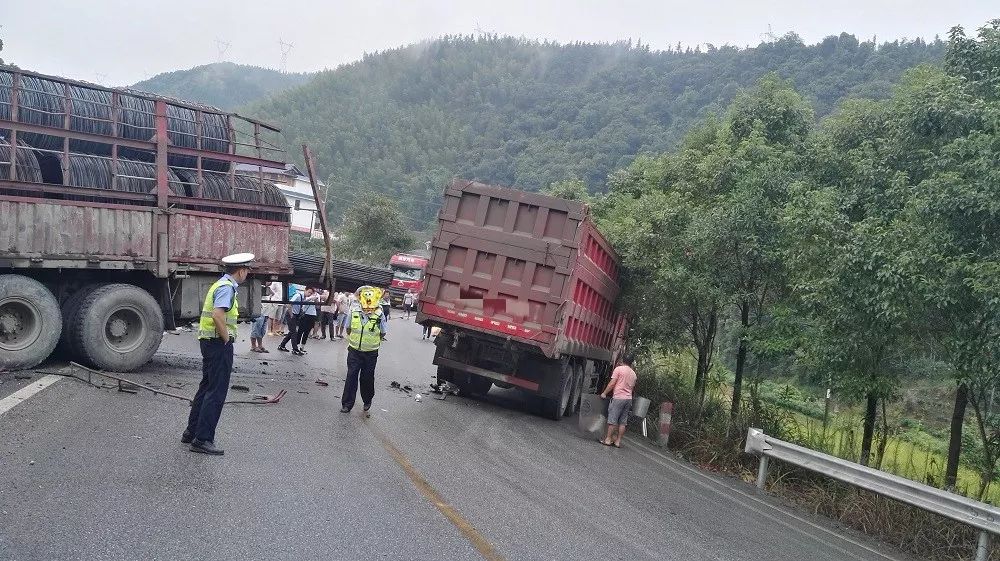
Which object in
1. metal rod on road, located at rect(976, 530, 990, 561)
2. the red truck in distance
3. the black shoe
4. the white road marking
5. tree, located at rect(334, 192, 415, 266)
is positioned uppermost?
tree, located at rect(334, 192, 415, 266)

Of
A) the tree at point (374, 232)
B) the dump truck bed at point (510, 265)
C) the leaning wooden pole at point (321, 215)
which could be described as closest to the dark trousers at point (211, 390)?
the dump truck bed at point (510, 265)

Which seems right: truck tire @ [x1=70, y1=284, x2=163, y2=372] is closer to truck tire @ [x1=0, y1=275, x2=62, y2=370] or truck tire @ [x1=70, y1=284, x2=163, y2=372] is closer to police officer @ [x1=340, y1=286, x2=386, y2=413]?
truck tire @ [x1=0, y1=275, x2=62, y2=370]

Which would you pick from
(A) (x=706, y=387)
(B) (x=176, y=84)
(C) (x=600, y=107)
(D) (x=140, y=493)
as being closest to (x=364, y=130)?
(C) (x=600, y=107)

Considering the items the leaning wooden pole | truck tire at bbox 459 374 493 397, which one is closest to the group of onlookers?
the leaning wooden pole

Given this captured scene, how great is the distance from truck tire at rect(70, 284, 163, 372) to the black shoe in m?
4.50

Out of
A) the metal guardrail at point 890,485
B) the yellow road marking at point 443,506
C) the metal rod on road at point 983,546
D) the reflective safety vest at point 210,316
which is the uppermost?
the reflective safety vest at point 210,316

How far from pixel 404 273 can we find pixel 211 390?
Answer: 3804 cm

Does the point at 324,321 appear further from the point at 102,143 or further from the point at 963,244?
the point at 963,244

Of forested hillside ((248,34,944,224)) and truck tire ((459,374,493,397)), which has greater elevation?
forested hillside ((248,34,944,224))

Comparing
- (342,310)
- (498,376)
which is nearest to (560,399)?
(498,376)

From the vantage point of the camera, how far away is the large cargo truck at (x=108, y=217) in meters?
10.3

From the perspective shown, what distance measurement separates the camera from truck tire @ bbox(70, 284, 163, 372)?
10.8 m

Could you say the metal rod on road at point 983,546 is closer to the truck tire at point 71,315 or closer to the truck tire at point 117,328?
the truck tire at point 117,328

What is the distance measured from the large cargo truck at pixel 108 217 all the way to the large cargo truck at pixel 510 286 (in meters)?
2.86
